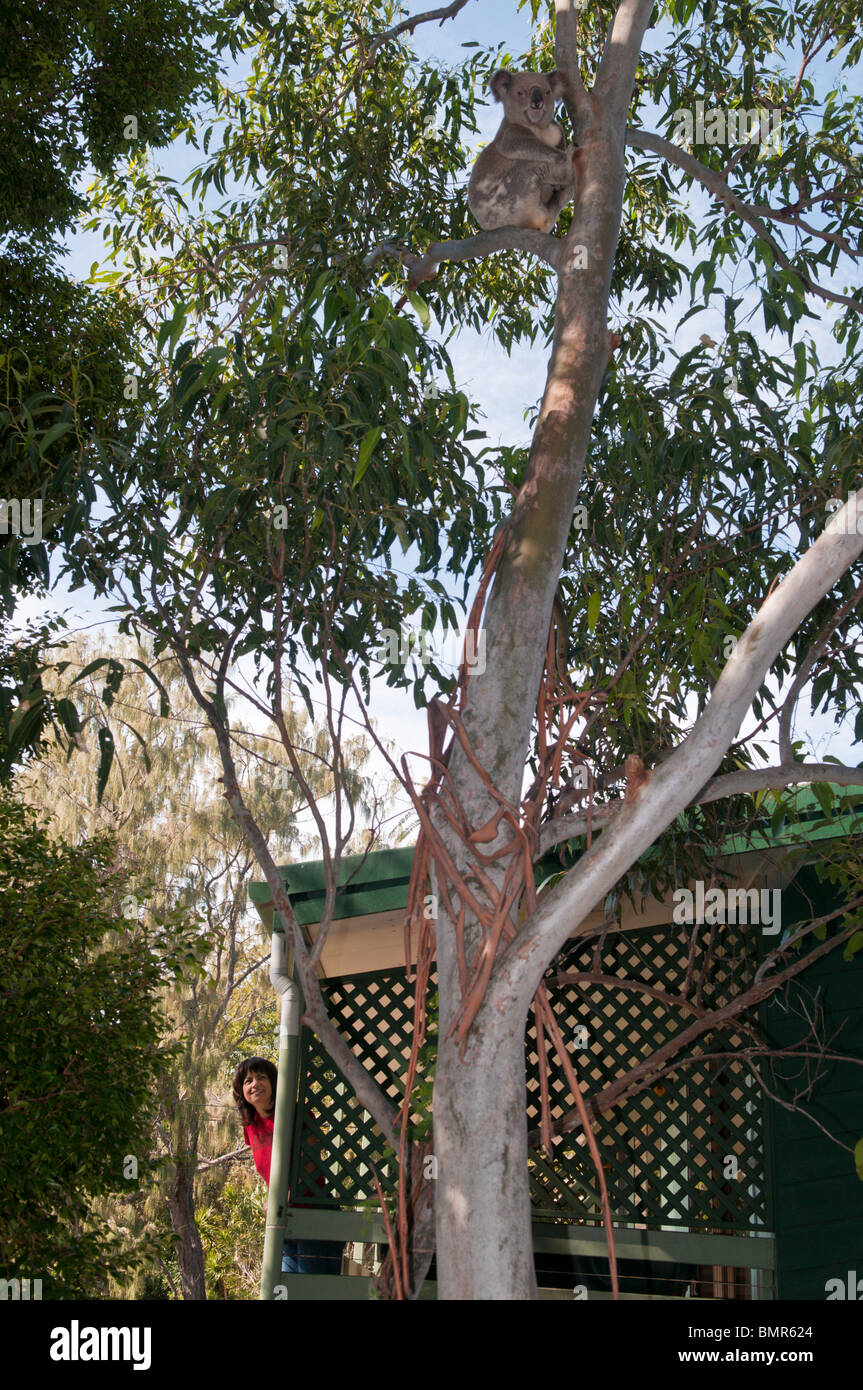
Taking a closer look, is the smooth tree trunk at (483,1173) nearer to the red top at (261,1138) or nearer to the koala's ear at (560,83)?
the koala's ear at (560,83)

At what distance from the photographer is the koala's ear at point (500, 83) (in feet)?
13.7

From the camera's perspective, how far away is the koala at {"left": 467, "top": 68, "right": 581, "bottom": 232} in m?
3.92

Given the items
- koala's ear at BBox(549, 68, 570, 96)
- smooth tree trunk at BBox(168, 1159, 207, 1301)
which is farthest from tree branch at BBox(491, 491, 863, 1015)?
smooth tree trunk at BBox(168, 1159, 207, 1301)

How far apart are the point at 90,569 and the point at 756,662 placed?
7.21 feet

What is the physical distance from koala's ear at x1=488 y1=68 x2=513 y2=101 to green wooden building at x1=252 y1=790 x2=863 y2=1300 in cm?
285

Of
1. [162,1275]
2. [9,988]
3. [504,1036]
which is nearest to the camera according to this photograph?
[504,1036]

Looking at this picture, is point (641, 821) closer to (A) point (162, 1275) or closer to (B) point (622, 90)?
(B) point (622, 90)

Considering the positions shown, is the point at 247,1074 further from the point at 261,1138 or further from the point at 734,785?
the point at 734,785

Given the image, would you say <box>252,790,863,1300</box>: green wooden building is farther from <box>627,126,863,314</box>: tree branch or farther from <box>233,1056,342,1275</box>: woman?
<box>627,126,863,314</box>: tree branch

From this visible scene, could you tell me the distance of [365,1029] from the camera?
4.88m

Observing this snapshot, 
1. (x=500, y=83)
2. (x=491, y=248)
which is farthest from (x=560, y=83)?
(x=500, y=83)

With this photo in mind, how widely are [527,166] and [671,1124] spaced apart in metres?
3.69
